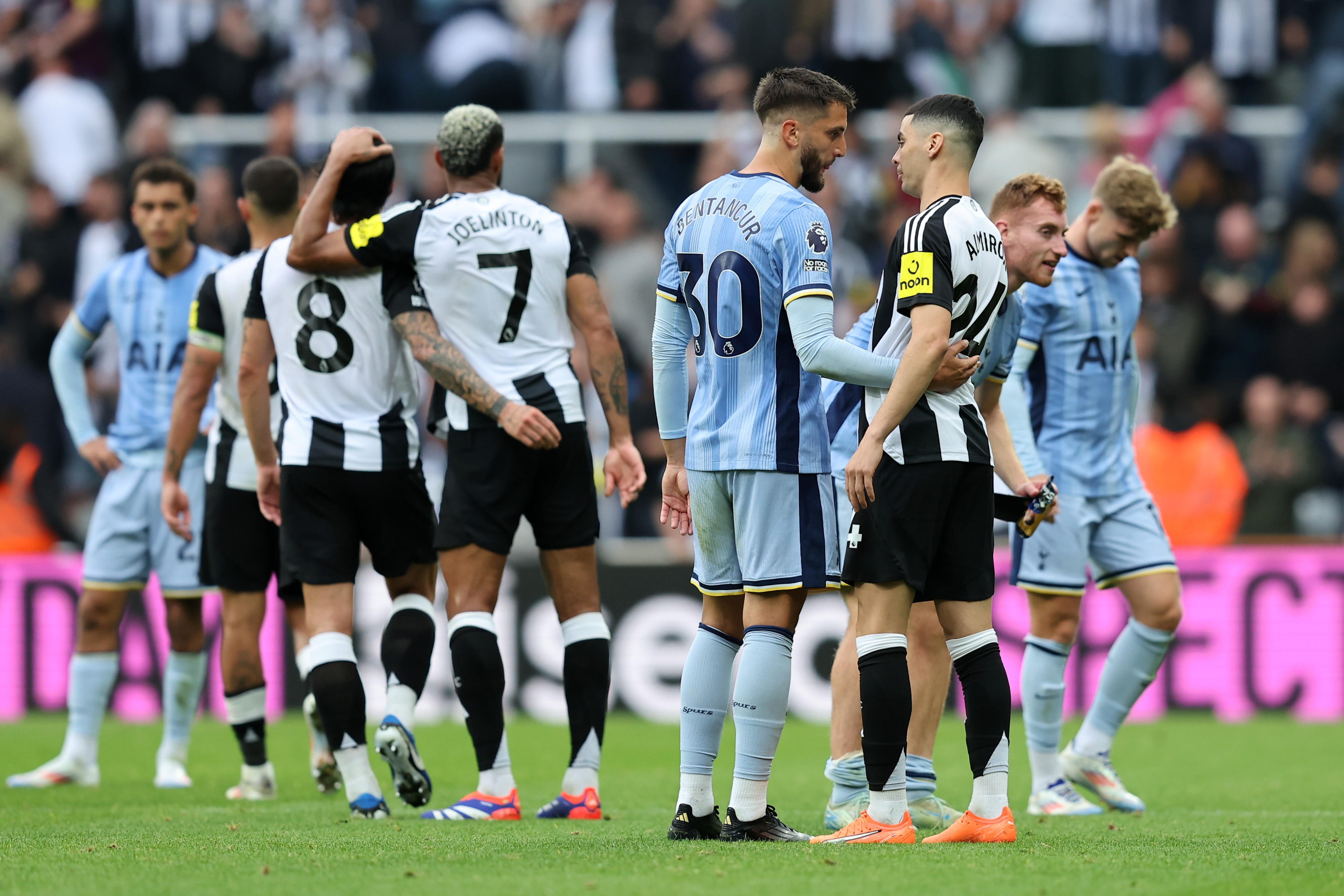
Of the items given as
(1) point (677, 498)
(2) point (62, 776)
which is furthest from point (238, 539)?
(1) point (677, 498)

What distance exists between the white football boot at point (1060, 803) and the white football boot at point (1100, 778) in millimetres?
56

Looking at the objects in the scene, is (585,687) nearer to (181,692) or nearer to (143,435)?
(181,692)

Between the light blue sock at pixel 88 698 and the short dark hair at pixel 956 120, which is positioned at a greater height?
the short dark hair at pixel 956 120

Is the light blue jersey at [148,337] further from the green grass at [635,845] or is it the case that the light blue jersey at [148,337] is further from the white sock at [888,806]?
the white sock at [888,806]

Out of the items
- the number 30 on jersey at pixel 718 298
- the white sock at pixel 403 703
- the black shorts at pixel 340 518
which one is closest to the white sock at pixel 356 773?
the white sock at pixel 403 703

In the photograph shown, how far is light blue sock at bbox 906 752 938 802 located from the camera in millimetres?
6055

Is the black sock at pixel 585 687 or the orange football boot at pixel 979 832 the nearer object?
the orange football boot at pixel 979 832

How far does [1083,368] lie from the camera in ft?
23.2

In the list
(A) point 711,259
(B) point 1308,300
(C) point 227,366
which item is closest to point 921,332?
(A) point 711,259

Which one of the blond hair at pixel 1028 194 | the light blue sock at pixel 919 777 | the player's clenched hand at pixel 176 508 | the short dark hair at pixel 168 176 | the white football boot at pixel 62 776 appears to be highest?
the short dark hair at pixel 168 176

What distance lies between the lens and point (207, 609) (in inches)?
453

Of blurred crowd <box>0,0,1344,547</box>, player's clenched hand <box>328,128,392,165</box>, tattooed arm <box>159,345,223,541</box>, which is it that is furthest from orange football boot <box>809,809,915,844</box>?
blurred crowd <box>0,0,1344,547</box>

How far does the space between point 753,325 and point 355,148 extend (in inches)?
73.9

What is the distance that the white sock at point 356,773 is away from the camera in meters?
6.26
